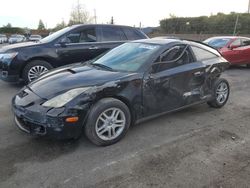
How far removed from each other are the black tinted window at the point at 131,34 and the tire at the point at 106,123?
451cm

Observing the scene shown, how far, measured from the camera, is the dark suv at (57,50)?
6.35 m

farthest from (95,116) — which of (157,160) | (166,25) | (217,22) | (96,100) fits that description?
(166,25)

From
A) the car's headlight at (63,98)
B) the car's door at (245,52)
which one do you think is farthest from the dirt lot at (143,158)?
the car's door at (245,52)

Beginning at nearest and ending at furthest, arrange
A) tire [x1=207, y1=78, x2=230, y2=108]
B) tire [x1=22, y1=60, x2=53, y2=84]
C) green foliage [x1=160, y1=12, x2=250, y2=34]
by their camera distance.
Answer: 1. tire [x1=207, y1=78, x2=230, y2=108]
2. tire [x1=22, y1=60, x2=53, y2=84]
3. green foliage [x1=160, y1=12, x2=250, y2=34]

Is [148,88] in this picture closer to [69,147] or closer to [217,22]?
[69,147]

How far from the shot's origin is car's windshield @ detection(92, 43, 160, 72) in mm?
3980

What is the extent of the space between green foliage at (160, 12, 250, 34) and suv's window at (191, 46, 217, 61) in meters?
Result: 24.8

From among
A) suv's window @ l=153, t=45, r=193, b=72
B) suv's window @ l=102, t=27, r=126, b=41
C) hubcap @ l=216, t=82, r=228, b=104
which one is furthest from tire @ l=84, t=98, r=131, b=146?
suv's window @ l=102, t=27, r=126, b=41

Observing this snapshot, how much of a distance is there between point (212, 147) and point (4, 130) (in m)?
3.03

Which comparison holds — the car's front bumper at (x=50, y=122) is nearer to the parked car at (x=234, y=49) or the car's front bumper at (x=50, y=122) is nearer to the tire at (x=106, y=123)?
the tire at (x=106, y=123)

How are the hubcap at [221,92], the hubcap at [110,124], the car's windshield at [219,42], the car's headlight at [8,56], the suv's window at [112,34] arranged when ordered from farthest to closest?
the car's windshield at [219,42] < the suv's window at [112,34] < the car's headlight at [8,56] < the hubcap at [221,92] < the hubcap at [110,124]

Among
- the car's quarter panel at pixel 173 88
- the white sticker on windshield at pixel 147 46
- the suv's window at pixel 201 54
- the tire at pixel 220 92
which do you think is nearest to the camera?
the car's quarter panel at pixel 173 88

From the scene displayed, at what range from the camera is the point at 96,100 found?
3.39 metres

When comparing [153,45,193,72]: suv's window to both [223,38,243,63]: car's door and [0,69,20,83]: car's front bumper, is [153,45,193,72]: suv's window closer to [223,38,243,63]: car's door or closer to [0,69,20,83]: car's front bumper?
[0,69,20,83]: car's front bumper
